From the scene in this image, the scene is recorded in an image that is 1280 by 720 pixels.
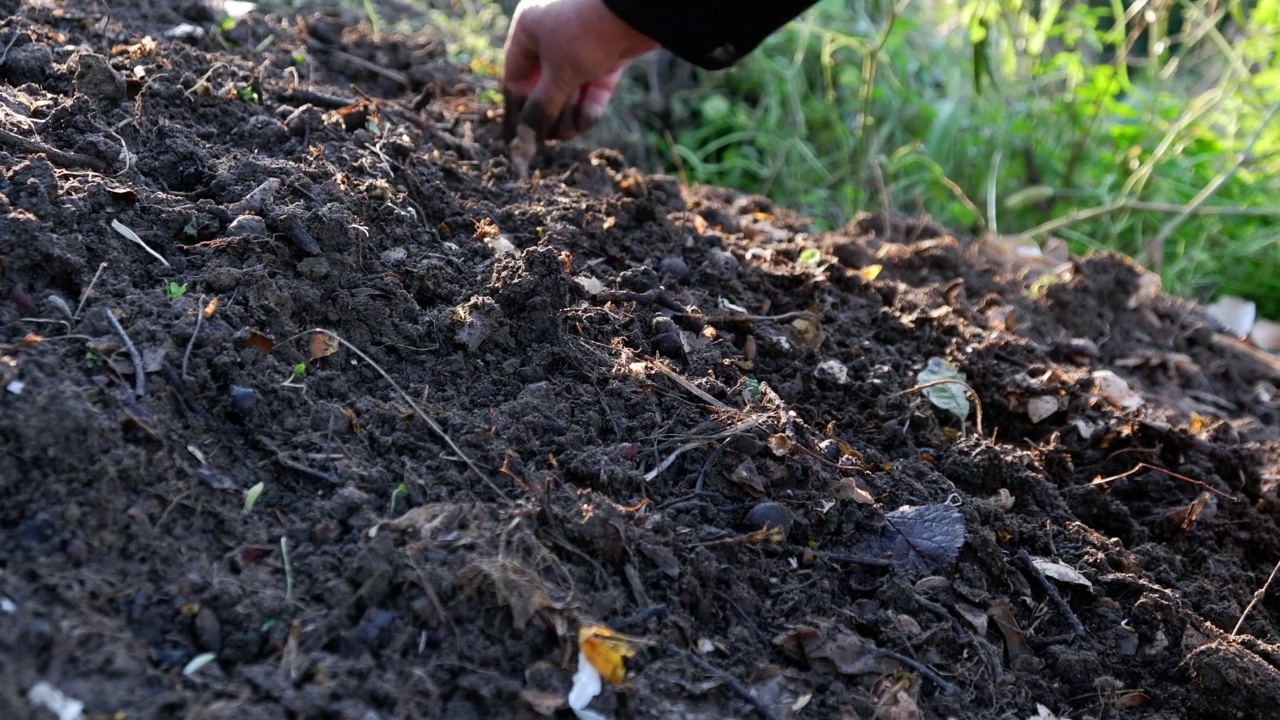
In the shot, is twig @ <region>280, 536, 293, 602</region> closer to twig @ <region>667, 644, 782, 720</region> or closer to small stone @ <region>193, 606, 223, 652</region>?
small stone @ <region>193, 606, 223, 652</region>

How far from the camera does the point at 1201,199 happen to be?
4.10m

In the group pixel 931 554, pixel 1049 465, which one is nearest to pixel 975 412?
pixel 1049 465

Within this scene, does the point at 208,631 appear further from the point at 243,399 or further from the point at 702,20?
the point at 702,20

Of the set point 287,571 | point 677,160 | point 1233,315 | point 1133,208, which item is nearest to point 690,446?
point 287,571

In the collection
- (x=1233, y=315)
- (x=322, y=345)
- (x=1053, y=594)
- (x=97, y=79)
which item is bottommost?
(x=1233, y=315)

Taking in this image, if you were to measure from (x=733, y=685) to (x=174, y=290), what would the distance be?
3.62 feet

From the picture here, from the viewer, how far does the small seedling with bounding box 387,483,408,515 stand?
1569mm

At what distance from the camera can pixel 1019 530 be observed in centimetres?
203

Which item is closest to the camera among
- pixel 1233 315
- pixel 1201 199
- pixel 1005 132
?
pixel 1233 315

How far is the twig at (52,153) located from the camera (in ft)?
6.11

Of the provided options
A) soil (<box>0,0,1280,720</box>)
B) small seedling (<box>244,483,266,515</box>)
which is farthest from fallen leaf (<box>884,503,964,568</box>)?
small seedling (<box>244,483,266,515</box>)

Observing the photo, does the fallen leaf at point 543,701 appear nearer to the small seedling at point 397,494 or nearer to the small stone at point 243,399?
the small seedling at point 397,494

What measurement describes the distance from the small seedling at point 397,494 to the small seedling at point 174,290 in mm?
516

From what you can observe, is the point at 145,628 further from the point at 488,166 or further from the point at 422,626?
the point at 488,166
